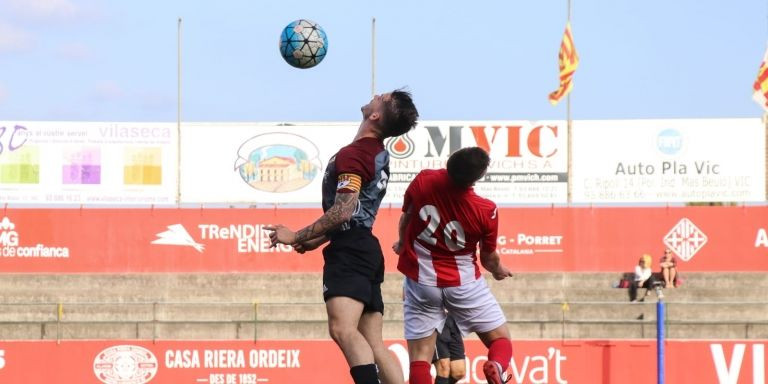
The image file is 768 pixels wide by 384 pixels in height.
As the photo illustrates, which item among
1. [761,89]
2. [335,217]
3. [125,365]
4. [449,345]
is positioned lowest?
[125,365]

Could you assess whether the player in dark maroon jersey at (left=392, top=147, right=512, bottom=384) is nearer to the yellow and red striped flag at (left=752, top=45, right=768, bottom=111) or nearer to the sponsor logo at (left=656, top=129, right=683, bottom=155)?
the sponsor logo at (left=656, top=129, right=683, bottom=155)

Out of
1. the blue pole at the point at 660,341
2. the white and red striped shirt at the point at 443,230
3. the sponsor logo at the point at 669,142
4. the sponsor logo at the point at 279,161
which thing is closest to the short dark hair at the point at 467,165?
the white and red striped shirt at the point at 443,230

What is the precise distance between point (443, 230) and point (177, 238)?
63.9ft

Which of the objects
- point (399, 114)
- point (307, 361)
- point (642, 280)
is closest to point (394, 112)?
point (399, 114)

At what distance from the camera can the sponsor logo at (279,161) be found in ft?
90.9

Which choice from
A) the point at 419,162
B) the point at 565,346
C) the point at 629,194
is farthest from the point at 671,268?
the point at 565,346

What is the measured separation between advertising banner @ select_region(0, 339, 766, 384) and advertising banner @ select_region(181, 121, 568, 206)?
11787 mm

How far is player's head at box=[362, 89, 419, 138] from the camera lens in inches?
286

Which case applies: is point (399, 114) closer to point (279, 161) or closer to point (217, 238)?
point (217, 238)

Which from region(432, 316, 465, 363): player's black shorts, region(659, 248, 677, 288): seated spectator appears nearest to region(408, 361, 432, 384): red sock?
region(432, 316, 465, 363): player's black shorts

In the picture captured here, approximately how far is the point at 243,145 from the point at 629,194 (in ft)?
29.5

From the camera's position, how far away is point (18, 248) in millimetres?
26391

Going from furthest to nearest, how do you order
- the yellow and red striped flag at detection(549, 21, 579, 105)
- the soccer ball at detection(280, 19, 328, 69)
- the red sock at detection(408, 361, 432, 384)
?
the yellow and red striped flag at detection(549, 21, 579, 105) → the soccer ball at detection(280, 19, 328, 69) → the red sock at detection(408, 361, 432, 384)

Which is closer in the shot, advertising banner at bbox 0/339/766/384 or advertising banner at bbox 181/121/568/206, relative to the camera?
advertising banner at bbox 0/339/766/384
